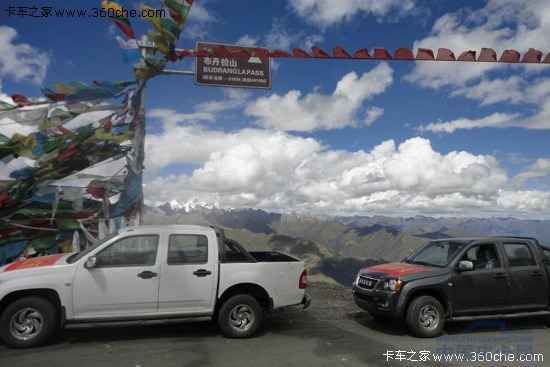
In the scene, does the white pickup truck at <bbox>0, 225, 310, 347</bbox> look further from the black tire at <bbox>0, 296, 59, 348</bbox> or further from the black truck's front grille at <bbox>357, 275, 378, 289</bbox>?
the black truck's front grille at <bbox>357, 275, 378, 289</bbox>

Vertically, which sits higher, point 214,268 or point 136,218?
point 136,218

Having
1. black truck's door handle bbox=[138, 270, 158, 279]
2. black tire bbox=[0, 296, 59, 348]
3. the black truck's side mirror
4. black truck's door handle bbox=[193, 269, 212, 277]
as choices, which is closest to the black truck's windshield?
the black truck's side mirror

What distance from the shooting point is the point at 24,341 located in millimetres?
6074

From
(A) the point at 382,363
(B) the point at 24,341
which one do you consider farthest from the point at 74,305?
(A) the point at 382,363

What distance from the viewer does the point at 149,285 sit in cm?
654

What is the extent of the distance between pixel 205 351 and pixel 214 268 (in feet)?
4.25

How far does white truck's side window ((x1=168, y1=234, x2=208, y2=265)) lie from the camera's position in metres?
6.81

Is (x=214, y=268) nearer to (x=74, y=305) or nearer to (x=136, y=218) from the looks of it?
(x=74, y=305)

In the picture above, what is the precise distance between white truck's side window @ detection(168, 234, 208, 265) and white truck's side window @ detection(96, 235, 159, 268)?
10.7 inches

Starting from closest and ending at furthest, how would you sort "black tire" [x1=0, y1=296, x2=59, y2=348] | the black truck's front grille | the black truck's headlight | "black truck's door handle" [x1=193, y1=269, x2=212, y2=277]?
1. "black tire" [x1=0, y1=296, x2=59, y2=348]
2. "black truck's door handle" [x1=193, y1=269, x2=212, y2=277]
3. the black truck's headlight
4. the black truck's front grille

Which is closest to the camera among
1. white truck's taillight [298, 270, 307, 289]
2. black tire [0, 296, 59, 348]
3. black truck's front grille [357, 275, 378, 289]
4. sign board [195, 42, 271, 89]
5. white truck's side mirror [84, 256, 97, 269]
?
black tire [0, 296, 59, 348]

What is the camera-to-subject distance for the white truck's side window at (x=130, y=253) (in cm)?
651

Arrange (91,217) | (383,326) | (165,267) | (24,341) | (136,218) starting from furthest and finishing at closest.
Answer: (136,218) → (91,217) → (383,326) → (165,267) → (24,341)

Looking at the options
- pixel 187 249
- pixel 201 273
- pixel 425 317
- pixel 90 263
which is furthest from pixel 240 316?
pixel 425 317
